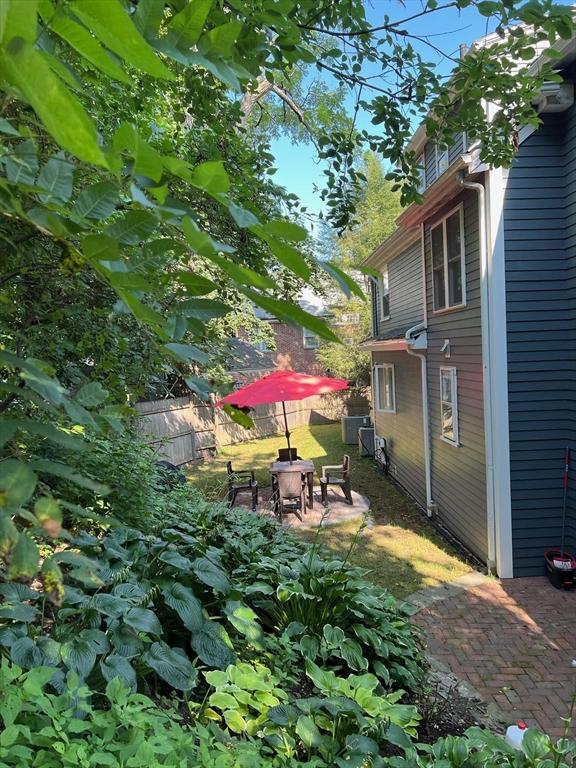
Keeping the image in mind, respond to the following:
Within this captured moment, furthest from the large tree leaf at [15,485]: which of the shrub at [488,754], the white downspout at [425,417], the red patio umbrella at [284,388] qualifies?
the white downspout at [425,417]

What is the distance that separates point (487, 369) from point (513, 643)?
10.7 feet

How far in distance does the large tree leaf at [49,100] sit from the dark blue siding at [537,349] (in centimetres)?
691

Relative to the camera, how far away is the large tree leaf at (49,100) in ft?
1.31

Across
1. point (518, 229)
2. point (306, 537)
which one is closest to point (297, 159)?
point (518, 229)

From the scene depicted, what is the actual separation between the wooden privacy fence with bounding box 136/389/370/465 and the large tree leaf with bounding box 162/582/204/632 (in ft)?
24.5

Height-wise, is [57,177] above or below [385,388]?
above

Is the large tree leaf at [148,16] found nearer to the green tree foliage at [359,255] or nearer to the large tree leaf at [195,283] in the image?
the large tree leaf at [195,283]

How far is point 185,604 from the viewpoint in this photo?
2295 millimetres

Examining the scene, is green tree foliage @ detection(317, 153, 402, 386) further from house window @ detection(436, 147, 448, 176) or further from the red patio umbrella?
the red patio umbrella

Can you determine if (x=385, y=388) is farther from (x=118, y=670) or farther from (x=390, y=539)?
(x=118, y=670)

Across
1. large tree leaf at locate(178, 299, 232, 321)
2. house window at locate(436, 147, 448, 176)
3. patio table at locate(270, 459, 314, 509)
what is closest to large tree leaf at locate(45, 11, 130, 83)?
large tree leaf at locate(178, 299, 232, 321)

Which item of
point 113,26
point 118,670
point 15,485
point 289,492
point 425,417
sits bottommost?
point 289,492

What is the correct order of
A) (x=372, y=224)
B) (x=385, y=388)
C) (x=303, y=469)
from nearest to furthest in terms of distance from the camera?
(x=303, y=469) → (x=385, y=388) → (x=372, y=224)

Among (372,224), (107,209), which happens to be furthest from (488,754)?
(372,224)
